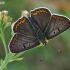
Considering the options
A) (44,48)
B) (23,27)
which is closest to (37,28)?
(23,27)

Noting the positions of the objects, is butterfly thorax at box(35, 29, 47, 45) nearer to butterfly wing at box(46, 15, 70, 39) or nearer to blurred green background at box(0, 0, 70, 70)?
butterfly wing at box(46, 15, 70, 39)

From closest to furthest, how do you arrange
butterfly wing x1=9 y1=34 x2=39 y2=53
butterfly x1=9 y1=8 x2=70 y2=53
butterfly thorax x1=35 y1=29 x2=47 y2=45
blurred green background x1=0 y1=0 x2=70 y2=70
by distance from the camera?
butterfly wing x1=9 y1=34 x2=39 y2=53, butterfly x1=9 y1=8 x2=70 y2=53, butterfly thorax x1=35 y1=29 x2=47 y2=45, blurred green background x1=0 y1=0 x2=70 y2=70

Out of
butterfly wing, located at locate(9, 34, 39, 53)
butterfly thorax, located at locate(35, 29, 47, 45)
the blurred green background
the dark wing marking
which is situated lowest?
the blurred green background

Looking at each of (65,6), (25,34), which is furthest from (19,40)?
(65,6)

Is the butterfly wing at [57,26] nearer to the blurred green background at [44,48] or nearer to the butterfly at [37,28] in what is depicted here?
the butterfly at [37,28]

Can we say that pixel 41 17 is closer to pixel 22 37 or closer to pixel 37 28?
pixel 37 28

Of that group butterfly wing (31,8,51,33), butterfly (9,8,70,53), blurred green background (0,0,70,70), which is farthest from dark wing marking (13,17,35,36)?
blurred green background (0,0,70,70)

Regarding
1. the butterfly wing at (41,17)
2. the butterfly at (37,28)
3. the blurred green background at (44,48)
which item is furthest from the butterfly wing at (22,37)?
the blurred green background at (44,48)
